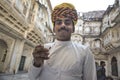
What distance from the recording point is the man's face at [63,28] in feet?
4.86

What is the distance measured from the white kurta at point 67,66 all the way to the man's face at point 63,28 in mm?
139

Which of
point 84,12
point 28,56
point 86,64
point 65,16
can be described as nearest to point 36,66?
point 86,64

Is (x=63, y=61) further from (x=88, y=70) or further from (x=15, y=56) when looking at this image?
(x=15, y=56)

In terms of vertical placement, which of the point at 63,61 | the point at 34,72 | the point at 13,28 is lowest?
the point at 34,72

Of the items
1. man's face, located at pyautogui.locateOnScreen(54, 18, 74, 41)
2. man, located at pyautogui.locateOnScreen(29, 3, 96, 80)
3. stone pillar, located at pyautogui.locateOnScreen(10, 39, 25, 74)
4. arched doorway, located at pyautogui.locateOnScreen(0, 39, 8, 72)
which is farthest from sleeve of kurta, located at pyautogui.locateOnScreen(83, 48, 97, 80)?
arched doorway, located at pyautogui.locateOnScreen(0, 39, 8, 72)

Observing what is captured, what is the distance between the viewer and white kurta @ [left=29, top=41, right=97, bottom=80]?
50.3 inches

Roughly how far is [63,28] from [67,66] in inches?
18.3

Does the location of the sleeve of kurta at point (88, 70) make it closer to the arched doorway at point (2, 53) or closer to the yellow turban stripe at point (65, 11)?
the yellow turban stripe at point (65, 11)

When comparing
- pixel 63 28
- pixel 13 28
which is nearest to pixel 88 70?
pixel 63 28

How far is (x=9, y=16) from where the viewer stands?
7.14 m

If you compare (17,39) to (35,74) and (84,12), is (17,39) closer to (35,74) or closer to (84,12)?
(35,74)

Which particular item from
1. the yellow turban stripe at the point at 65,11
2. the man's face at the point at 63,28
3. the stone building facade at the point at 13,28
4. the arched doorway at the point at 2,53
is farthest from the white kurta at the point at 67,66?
the arched doorway at the point at 2,53

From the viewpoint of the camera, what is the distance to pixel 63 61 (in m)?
1.33

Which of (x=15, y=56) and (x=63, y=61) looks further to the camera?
(x=15, y=56)
